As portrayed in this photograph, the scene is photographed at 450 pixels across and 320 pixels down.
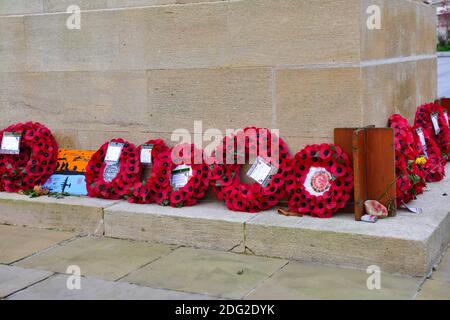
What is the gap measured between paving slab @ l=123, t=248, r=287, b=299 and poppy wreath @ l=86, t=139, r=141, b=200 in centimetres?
107

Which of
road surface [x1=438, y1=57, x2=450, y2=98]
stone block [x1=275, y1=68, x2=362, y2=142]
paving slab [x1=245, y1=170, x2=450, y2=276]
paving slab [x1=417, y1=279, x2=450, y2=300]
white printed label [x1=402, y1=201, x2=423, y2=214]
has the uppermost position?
road surface [x1=438, y1=57, x2=450, y2=98]

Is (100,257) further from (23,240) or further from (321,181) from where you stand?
(321,181)

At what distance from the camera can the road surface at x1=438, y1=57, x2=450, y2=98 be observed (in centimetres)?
1305

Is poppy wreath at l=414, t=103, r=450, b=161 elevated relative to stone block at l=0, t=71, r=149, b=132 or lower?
lower

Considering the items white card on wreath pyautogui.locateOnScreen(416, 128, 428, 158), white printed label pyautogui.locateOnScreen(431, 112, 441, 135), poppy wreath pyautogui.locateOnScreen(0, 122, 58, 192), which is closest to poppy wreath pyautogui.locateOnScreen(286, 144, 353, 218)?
white card on wreath pyautogui.locateOnScreen(416, 128, 428, 158)

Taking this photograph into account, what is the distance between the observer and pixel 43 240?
228 inches

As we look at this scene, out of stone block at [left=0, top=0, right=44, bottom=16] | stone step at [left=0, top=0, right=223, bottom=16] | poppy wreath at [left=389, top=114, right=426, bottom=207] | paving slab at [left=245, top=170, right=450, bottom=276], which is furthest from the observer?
stone block at [left=0, top=0, right=44, bottom=16]

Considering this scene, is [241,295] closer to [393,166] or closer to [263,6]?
[393,166]

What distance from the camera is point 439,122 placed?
7.05 metres

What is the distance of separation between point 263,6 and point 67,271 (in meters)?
2.70

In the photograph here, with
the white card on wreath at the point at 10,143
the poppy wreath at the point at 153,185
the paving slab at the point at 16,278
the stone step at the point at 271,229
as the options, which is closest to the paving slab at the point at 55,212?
the stone step at the point at 271,229

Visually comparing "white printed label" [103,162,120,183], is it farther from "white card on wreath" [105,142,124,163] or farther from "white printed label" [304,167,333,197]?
"white printed label" [304,167,333,197]

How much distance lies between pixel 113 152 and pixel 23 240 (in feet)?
3.77

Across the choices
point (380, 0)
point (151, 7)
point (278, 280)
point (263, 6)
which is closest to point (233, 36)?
point (263, 6)
